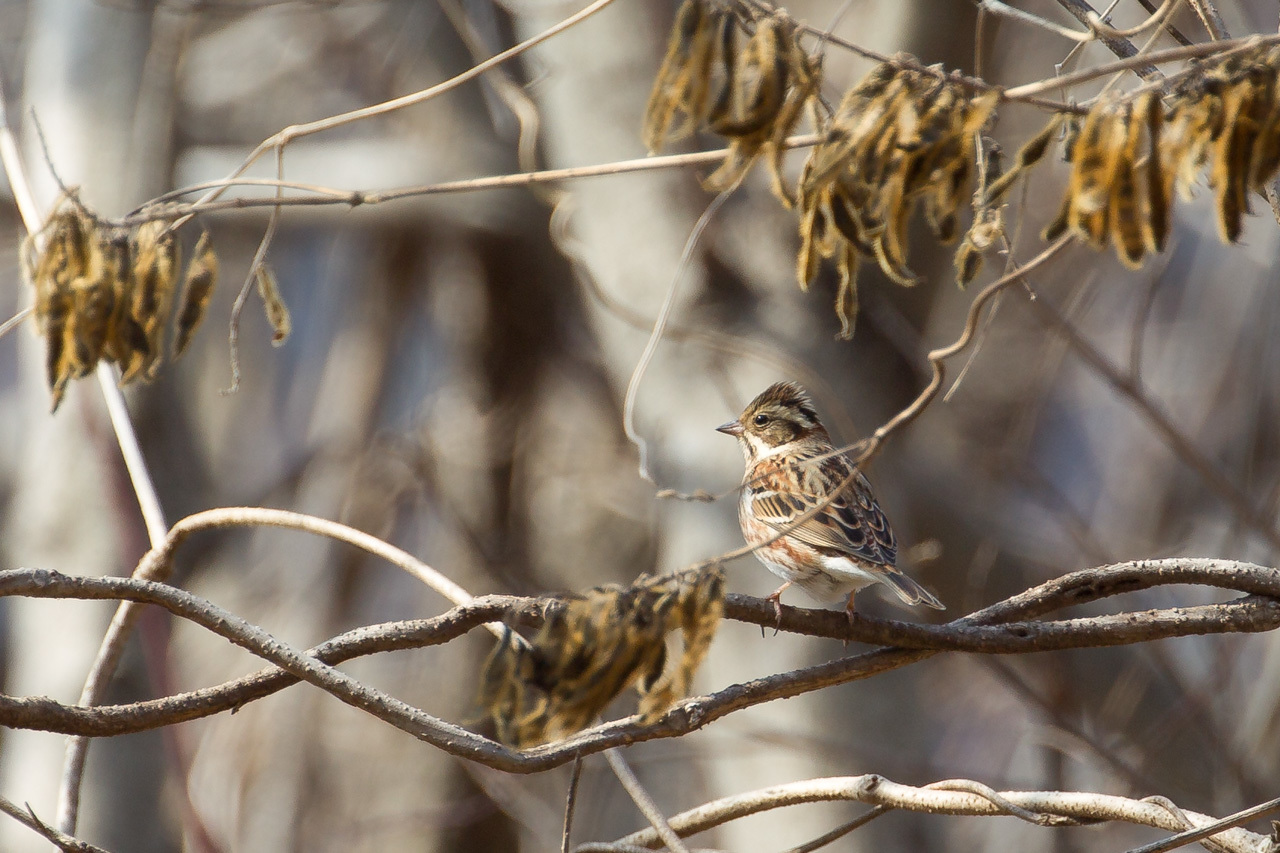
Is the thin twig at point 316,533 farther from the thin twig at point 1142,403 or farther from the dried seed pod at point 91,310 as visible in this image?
the thin twig at point 1142,403

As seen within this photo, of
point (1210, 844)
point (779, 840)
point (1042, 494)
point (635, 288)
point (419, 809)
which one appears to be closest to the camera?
point (1210, 844)

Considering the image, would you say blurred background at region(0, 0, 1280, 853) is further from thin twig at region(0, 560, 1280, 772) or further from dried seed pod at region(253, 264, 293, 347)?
thin twig at region(0, 560, 1280, 772)

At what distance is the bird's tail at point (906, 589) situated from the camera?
343 centimetres

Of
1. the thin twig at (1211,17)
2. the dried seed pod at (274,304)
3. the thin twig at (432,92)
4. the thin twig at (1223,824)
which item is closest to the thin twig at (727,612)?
the thin twig at (1223,824)

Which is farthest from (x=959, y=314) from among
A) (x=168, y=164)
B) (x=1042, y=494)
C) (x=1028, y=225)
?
(x=168, y=164)

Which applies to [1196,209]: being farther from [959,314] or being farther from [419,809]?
[419,809]

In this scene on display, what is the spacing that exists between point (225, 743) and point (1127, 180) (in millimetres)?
7627

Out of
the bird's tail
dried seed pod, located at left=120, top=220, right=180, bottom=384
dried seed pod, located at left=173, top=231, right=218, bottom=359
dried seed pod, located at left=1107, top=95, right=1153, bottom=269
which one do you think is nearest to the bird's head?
the bird's tail

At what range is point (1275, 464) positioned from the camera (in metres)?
7.66

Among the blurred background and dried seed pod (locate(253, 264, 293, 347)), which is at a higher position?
the blurred background

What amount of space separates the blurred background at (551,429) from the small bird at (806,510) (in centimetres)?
48

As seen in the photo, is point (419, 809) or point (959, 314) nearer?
point (959, 314)

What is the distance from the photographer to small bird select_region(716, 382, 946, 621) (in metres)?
3.62

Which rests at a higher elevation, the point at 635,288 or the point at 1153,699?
the point at 635,288
